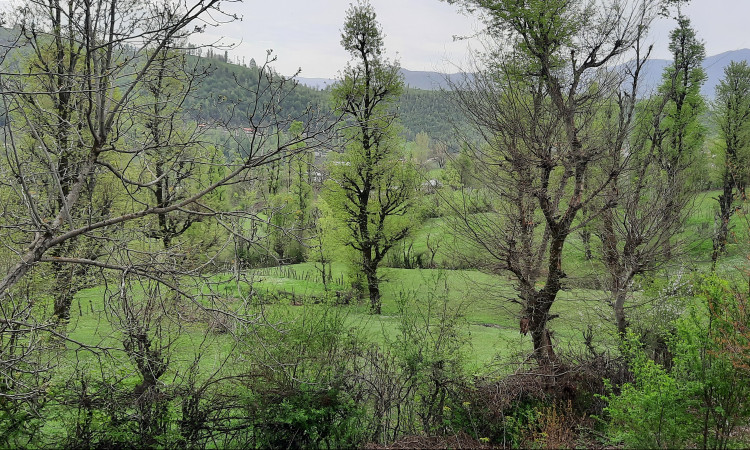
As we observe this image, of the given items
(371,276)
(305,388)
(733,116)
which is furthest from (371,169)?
(733,116)

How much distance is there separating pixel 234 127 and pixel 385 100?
1579cm

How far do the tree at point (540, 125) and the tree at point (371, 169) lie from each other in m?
Result: 10.0

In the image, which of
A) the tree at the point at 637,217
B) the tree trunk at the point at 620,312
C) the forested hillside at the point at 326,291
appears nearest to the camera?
the forested hillside at the point at 326,291

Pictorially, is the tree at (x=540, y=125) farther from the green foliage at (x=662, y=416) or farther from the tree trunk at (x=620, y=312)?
the green foliage at (x=662, y=416)

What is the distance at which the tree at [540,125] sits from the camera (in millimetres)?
8547

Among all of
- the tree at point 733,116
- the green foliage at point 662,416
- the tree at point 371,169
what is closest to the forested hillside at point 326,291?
the green foliage at point 662,416

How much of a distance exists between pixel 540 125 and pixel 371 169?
12872 mm

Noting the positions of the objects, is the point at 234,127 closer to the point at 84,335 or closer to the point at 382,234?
the point at 84,335

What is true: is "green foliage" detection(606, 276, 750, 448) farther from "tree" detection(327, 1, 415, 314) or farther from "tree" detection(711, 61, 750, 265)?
"tree" detection(711, 61, 750, 265)

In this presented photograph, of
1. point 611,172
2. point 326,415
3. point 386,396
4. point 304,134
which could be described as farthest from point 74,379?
point 611,172

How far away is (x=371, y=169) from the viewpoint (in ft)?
68.4

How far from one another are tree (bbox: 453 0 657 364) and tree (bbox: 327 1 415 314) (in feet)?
32.9

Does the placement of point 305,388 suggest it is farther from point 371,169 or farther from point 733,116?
point 733,116

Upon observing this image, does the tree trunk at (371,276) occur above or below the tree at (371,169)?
below
